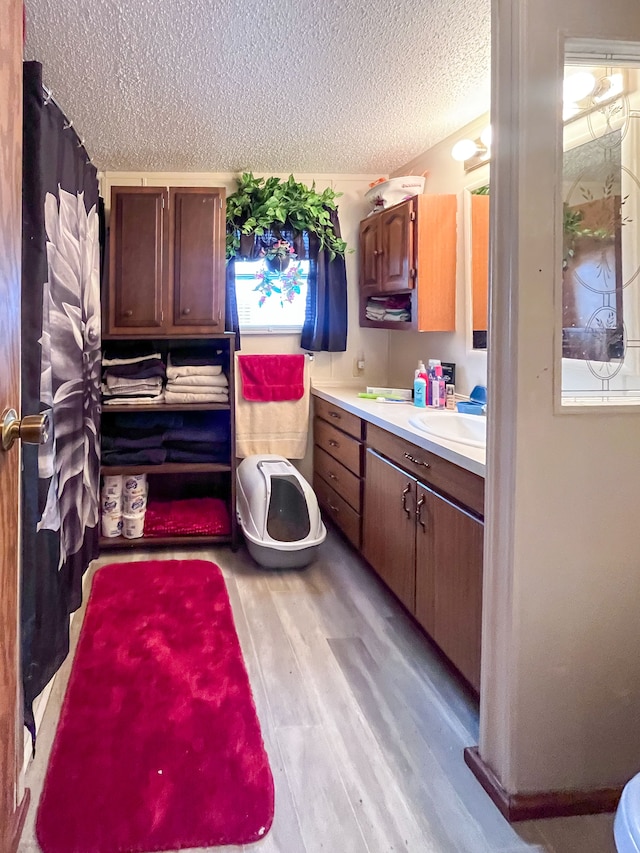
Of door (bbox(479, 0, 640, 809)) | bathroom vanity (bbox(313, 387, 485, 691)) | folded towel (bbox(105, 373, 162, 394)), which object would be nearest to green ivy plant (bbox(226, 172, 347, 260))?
folded towel (bbox(105, 373, 162, 394))

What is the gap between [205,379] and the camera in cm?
342

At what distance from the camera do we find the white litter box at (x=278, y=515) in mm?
3105

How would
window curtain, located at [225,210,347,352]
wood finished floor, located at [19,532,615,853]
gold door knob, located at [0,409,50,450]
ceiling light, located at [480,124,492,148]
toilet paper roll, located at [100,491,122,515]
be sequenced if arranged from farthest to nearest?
window curtain, located at [225,210,347,352]
toilet paper roll, located at [100,491,122,515]
ceiling light, located at [480,124,492,148]
wood finished floor, located at [19,532,615,853]
gold door knob, located at [0,409,50,450]

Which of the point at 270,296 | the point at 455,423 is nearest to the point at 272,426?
the point at 270,296

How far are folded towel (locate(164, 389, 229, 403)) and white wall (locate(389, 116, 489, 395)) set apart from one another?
1.20 metres

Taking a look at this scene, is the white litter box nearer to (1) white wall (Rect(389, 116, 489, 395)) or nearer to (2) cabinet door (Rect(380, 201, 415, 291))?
(1) white wall (Rect(389, 116, 489, 395))

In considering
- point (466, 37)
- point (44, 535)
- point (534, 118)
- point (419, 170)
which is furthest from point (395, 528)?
point (419, 170)

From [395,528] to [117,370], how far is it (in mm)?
1737

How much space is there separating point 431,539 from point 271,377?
1978mm

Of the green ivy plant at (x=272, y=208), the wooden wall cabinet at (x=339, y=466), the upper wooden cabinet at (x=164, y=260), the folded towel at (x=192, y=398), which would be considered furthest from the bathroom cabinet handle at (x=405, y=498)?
the green ivy plant at (x=272, y=208)

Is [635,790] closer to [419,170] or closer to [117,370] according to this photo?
[117,370]

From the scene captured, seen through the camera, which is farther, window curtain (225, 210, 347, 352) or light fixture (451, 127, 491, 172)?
window curtain (225, 210, 347, 352)

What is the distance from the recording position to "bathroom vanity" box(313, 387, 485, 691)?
1.89 m

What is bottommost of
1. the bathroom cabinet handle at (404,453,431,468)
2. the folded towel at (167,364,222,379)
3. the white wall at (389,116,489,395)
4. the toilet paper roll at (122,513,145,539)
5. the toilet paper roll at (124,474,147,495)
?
the toilet paper roll at (122,513,145,539)
